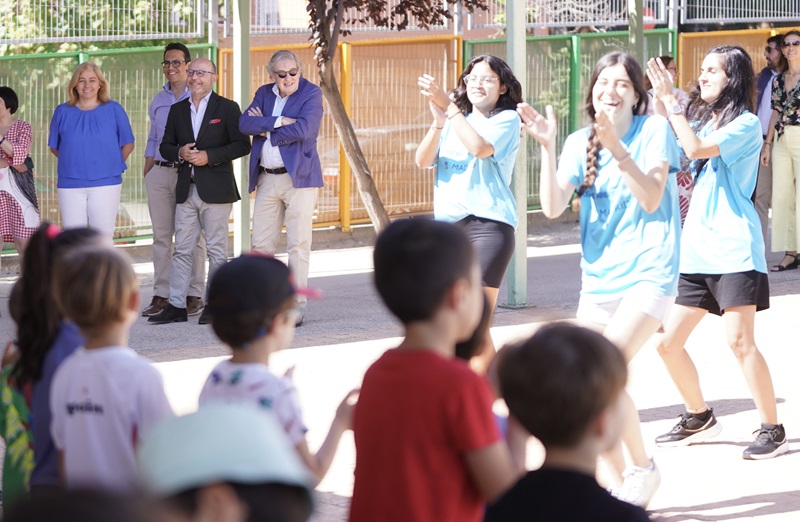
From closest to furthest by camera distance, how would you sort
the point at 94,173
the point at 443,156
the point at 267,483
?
the point at 267,483 → the point at 443,156 → the point at 94,173

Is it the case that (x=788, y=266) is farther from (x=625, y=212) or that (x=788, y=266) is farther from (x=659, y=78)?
(x=625, y=212)

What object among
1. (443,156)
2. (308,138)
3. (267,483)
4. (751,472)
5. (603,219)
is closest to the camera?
(267,483)

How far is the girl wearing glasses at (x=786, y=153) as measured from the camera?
11.4 metres

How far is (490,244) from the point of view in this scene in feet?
20.2

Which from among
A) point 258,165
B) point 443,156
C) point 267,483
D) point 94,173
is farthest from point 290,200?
point 267,483

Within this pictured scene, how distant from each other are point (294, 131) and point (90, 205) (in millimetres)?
1895

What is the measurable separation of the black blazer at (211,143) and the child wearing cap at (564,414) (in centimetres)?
709

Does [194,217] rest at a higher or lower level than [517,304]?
higher

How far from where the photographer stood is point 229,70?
1338 cm

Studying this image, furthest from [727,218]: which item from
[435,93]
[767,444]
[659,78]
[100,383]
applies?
[100,383]

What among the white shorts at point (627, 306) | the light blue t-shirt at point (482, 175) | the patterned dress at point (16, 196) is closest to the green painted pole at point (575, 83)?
the patterned dress at point (16, 196)

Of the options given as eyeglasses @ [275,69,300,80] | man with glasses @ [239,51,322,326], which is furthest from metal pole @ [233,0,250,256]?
eyeglasses @ [275,69,300,80]

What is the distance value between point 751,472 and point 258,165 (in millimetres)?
4750

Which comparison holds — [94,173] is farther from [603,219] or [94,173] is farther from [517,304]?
[603,219]
